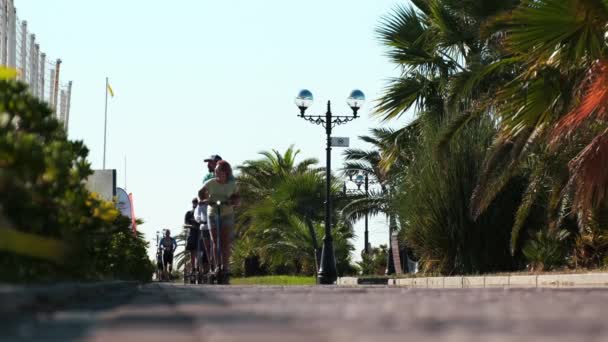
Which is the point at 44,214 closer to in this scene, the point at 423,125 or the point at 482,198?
the point at 482,198

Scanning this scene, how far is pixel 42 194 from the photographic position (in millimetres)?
10109

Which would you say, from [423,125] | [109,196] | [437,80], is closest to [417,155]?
[423,125]

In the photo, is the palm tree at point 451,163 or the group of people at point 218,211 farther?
the palm tree at point 451,163

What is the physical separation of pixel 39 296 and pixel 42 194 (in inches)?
100

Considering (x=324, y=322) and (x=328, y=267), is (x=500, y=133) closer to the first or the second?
(x=328, y=267)

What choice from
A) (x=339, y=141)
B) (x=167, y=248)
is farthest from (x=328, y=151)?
(x=167, y=248)

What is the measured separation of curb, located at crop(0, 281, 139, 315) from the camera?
21.6 feet

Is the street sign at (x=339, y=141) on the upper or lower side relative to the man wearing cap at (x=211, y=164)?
upper

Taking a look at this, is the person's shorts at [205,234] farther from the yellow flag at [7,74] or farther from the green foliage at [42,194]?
the yellow flag at [7,74]

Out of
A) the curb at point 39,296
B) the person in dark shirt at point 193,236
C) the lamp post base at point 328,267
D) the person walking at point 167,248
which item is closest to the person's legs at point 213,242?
the person in dark shirt at point 193,236

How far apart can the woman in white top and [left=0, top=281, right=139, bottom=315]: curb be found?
880 centimetres

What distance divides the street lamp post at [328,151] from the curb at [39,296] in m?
18.7

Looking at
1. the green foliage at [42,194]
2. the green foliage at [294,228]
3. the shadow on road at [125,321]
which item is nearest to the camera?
the shadow on road at [125,321]

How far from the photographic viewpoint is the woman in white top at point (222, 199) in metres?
20.1
